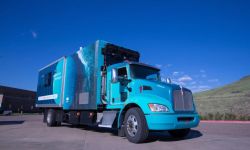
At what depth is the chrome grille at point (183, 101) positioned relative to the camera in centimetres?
775

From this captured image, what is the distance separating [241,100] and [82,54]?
2424 cm

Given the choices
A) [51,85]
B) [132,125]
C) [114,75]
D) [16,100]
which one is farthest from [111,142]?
[16,100]

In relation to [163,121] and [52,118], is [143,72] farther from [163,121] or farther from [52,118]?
[52,118]

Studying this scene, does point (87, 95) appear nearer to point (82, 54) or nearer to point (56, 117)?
point (82, 54)

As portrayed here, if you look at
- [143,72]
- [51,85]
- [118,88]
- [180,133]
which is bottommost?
[180,133]

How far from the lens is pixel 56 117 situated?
13930mm

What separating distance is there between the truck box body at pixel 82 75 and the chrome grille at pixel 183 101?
3508mm

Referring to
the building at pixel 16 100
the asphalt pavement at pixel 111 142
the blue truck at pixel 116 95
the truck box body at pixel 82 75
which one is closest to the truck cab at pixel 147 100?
the blue truck at pixel 116 95

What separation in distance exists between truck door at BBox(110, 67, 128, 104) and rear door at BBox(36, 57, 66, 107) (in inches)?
184

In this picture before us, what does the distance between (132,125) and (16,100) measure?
155ft

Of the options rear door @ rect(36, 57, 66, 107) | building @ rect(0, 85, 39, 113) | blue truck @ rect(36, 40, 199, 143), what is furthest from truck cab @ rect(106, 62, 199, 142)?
building @ rect(0, 85, 39, 113)

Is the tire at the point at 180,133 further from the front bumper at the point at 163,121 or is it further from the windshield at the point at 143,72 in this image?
the windshield at the point at 143,72

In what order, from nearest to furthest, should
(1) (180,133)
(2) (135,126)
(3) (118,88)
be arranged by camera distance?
(2) (135,126) < (1) (180,133) < (3) (118,88)

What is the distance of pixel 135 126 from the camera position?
772 cm
